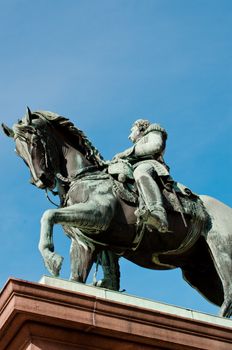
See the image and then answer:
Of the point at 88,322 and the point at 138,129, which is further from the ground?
the point at 138,129

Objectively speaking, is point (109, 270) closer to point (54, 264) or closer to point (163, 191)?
point (163, 191)

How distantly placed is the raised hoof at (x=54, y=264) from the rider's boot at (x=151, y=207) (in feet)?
5.10

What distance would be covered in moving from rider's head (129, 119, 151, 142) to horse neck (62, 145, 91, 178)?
117cm

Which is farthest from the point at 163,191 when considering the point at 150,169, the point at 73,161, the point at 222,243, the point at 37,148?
the point at 37,148

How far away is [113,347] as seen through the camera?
36.0 feet

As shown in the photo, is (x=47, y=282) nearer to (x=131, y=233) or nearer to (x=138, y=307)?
(x=138, y=307)

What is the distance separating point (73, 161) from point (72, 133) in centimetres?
51

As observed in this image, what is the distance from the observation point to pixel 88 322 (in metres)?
10.8

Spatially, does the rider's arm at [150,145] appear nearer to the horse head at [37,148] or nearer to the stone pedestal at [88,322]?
the horse head at [37,148]

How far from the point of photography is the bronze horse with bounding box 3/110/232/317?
43.2 ft

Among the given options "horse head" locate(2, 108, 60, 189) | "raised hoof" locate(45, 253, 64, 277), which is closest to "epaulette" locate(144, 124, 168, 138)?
"horse head" locate(2, 108, 60, 189)

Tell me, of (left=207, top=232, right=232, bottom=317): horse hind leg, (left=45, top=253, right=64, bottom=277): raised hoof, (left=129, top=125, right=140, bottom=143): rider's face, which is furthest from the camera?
(left=129, top=125, right=140, bottom=143): rider's face

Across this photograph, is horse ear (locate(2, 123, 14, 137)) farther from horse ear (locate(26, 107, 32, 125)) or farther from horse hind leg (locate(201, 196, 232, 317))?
horse hind leg (locate(201, 196, 232, 317))

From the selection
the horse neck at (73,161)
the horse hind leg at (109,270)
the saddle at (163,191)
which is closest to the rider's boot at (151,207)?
the saddle at (163,191)
